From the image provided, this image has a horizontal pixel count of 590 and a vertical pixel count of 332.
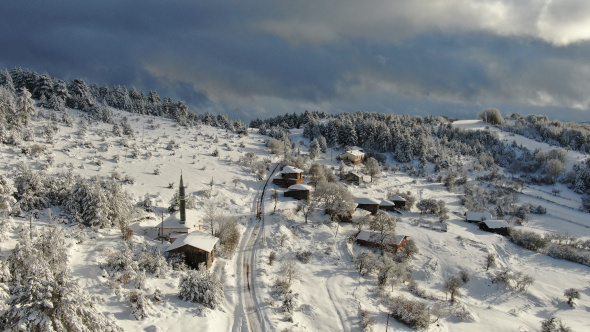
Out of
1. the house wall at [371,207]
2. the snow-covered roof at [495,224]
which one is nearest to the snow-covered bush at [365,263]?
the house wall at [371,207]

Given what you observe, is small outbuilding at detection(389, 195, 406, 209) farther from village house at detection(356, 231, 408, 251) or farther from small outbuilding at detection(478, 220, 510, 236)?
village house at detection(356, 231, 408, 251)

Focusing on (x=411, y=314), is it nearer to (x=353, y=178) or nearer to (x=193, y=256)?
(x=193, y=256)

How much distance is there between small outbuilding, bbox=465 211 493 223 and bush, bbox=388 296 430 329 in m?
37.4

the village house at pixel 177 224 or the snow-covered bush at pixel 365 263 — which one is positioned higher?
the village house at pixel 177 224

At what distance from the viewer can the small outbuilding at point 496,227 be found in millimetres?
56062

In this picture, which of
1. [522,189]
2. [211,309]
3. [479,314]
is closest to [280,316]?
[211,309]

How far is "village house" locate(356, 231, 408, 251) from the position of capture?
43.0 meters

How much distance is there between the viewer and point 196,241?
30.4m

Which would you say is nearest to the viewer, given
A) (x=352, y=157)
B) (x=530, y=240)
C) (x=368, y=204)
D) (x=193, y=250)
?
(x=193, y=250)

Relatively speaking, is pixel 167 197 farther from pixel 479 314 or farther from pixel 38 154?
pixel 479 314

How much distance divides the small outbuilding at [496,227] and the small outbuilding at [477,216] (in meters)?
2.28

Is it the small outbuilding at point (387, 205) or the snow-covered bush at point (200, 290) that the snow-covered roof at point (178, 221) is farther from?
the small outbuilding at point (387, 205)

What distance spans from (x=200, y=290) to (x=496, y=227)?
2094 inches

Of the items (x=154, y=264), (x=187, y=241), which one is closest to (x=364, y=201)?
(x=187, y=241)
